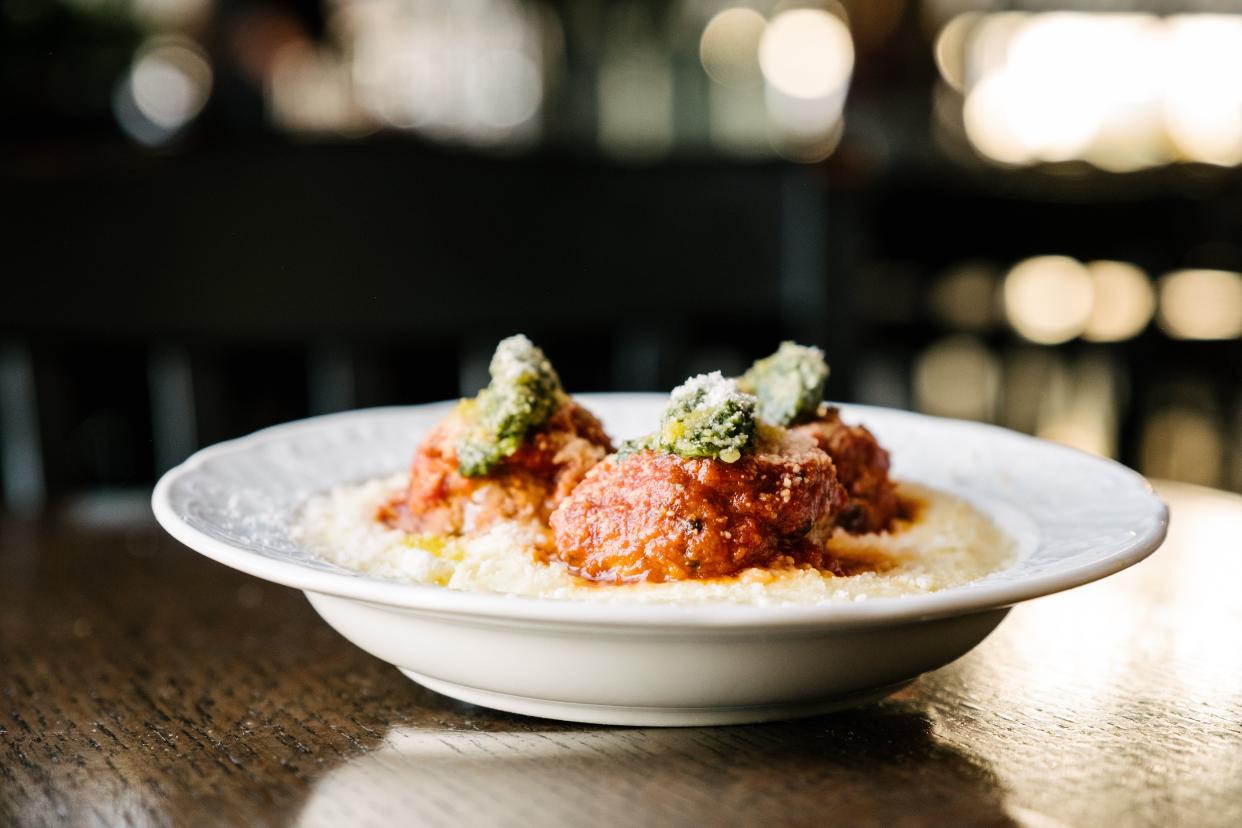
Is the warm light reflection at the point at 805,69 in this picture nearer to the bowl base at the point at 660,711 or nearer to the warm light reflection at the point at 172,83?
the warm light reflection at the point at 172,83

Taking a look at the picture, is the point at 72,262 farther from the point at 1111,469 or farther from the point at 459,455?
the point at 1111,469

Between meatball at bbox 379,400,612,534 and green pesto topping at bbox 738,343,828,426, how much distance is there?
172 millimetres

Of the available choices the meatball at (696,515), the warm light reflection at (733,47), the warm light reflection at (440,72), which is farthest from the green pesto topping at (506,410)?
the warm light reflection at (733,47)

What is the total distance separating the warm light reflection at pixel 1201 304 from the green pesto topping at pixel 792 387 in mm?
4203

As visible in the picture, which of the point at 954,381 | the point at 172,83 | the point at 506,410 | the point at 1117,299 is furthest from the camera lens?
the point at 172,83

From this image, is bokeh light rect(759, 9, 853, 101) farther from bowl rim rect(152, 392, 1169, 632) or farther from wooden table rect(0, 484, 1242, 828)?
bowl rim rect(152, 392, 1169, 632)

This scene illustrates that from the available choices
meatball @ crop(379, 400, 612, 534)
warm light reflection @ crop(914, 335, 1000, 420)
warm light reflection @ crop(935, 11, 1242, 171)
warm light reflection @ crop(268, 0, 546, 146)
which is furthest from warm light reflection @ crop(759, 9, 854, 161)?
meatball @ crop(379, 400, 612, 534)

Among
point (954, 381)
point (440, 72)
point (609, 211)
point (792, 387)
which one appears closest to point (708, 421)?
point (792, 387)

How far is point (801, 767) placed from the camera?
774 mm

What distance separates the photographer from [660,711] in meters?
0.82

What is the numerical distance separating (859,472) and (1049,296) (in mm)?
4464

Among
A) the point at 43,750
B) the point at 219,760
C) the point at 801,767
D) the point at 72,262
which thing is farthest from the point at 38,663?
the point at 72,262

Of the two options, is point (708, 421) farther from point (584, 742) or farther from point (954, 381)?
point (954, 381)

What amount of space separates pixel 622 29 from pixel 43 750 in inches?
231
